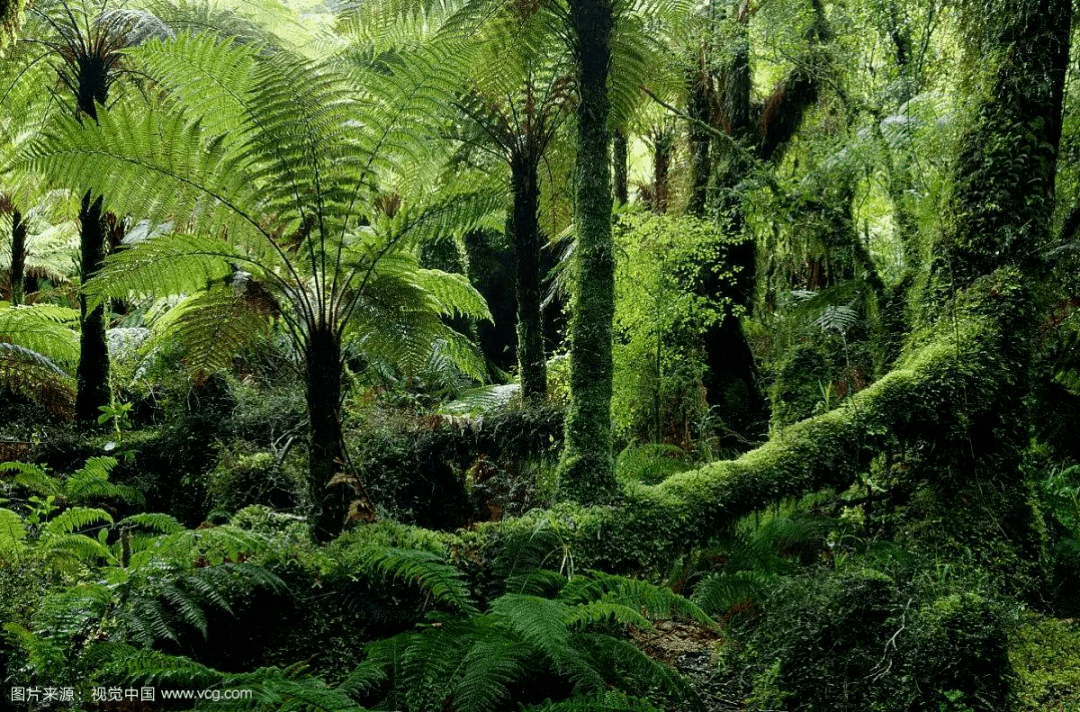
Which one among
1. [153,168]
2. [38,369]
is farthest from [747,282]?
[38,369]

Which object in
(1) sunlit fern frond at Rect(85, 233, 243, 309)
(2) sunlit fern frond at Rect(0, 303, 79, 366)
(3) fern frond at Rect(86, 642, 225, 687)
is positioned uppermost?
(2) sunlit fern frond at Rect(0, 303, 79, 366)

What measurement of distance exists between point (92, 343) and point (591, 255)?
4858mm

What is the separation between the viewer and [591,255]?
3.54m

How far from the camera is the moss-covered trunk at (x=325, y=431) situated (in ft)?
10.7

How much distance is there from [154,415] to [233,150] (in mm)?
4599

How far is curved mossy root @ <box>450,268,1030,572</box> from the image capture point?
3.17 metres

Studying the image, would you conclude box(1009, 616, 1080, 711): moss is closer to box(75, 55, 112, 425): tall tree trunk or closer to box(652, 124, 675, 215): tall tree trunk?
box(652, 124, 675, 215): tall tree trunk

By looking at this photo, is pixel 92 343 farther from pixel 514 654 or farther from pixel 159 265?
pixel 514 654

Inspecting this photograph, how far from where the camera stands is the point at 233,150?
338cm

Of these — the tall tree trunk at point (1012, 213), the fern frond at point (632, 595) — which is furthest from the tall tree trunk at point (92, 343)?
the tall tree trunk at point (1012, 213)

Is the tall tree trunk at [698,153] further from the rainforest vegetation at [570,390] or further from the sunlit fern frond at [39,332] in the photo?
the sunlit fern frond at [39,332]

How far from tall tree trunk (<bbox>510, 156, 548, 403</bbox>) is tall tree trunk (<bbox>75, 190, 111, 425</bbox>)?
3569 mm

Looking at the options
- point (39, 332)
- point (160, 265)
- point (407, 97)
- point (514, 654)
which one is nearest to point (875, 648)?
point (514, 654)

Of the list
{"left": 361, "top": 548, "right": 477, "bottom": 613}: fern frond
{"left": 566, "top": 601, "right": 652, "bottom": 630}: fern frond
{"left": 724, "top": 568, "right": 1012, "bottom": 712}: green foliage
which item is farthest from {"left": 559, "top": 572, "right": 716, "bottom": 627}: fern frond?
{"left": 361, "top": 548, "right": 477, "bottom": 613}: fern frond
